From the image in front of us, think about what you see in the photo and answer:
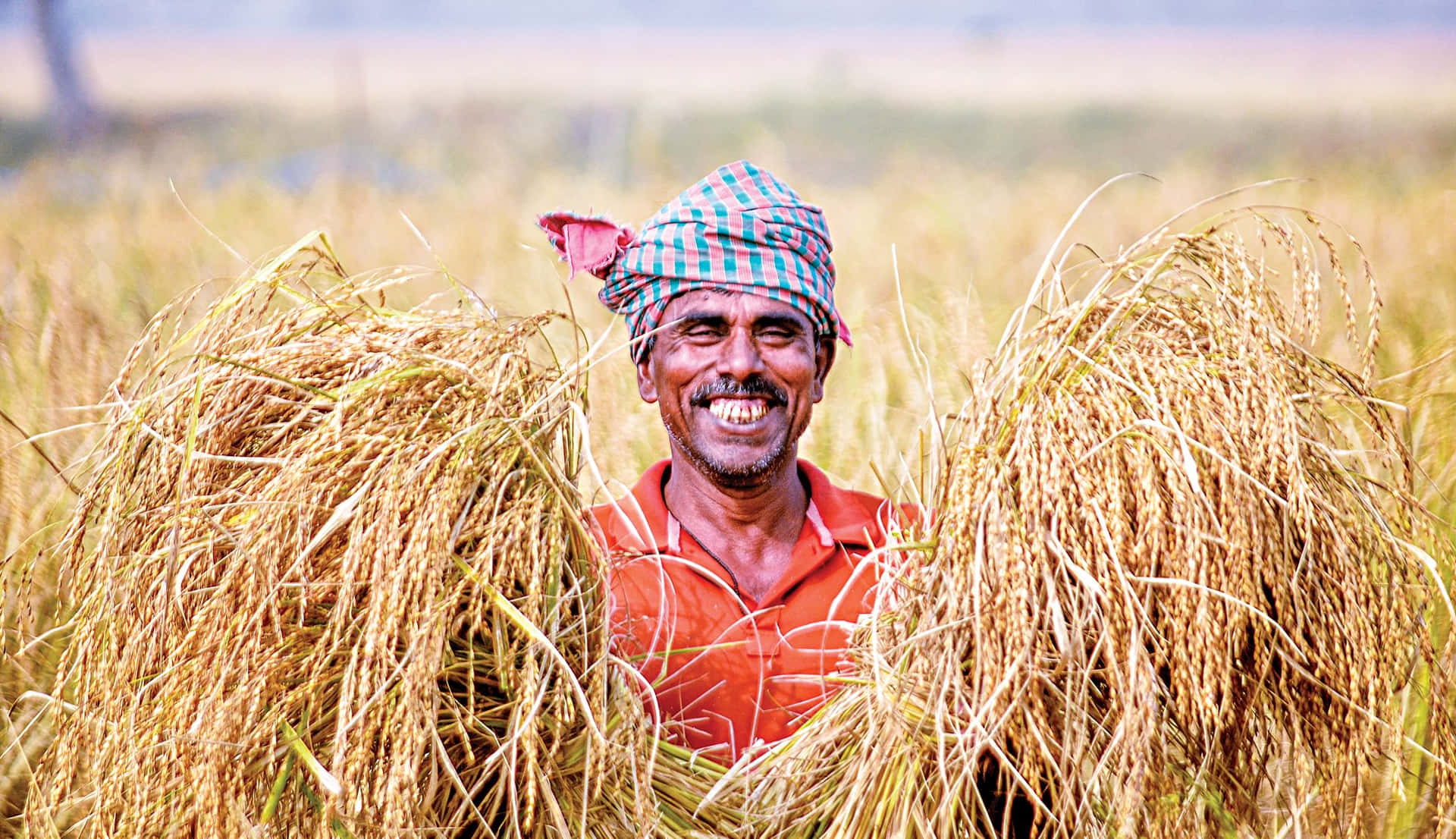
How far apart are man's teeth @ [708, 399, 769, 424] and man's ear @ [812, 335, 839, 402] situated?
0.56ft

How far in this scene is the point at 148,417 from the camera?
5.88 ft

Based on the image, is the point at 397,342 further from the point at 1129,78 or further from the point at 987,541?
the point at 1129,78

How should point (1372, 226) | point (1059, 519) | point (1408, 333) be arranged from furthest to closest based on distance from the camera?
point (1372, 226), point (1408, 333), point (1059, 519)

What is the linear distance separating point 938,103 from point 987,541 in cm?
2430

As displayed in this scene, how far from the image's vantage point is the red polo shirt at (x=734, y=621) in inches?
82.3

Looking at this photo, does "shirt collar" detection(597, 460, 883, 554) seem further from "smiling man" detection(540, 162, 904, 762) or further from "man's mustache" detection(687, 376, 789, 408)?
"man's mustache" detection(687, 376, 789, 408)

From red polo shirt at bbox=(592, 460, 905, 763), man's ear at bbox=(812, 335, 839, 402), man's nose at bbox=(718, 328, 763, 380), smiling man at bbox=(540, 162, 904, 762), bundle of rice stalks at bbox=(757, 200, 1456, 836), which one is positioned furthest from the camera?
man's ear at bbox=(812, 335, 839, 402)

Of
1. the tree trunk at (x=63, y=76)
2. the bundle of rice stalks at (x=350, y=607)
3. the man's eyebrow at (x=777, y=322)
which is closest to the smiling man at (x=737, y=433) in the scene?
the man's eyebrow at (x=777, y=322)

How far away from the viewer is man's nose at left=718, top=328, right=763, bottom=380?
7.79 feet

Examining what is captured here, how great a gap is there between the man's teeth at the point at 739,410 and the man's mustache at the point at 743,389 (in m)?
0.01

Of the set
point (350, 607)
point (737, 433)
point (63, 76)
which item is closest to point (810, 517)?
point (737, 433)

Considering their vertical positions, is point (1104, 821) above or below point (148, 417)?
below

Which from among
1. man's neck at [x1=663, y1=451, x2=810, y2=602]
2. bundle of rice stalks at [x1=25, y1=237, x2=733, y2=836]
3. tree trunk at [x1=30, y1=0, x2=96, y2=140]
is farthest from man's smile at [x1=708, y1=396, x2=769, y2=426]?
tree trunk at [x1=30, y1=0, x2=96, y2=140]

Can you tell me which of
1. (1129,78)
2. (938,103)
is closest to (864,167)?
(938,103)
